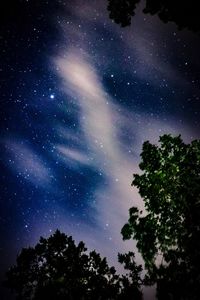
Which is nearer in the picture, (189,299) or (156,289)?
(189,299)

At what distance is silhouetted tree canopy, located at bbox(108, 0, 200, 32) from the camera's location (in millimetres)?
8102

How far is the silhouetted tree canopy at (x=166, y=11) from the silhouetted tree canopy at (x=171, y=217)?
Answer: 7.61 m

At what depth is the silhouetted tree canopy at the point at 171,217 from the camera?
13.0 m

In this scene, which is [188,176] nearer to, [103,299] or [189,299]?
[189,299]

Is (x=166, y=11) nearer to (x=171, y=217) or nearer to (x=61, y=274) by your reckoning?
(x=171, y=217)

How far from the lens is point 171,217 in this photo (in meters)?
14.5

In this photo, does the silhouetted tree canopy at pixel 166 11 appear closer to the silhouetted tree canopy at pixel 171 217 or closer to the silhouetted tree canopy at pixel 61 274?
the silhouetted tree canopy at pixel 171 217

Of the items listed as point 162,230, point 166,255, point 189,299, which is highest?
point 162,230

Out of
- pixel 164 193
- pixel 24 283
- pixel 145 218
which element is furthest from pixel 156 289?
pixel 24 283

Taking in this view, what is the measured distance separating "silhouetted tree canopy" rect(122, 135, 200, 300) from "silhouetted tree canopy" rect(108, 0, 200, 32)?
25.0 feet

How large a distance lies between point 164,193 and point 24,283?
1420cm

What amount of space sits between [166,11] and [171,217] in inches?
365

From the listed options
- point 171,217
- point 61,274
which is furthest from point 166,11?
point 61,274

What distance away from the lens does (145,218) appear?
15164 millimetres
